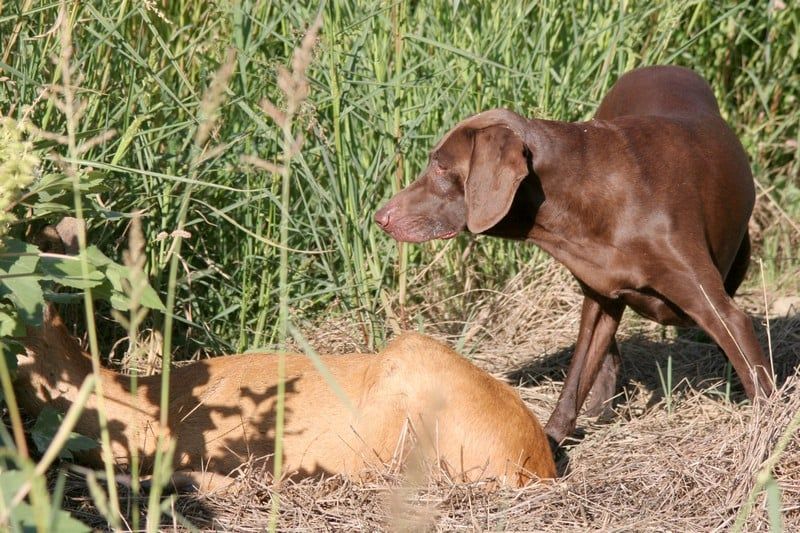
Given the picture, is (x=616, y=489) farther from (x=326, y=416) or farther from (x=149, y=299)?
(x=149, y=299)

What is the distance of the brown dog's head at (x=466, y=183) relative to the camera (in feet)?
13.4

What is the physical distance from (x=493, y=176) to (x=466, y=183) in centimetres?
14

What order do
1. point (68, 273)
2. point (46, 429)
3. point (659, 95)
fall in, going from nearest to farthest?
point (68, 273) → point (46, 429) → point (659, 95)

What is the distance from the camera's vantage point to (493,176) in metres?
4.11

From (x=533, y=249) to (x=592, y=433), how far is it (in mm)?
1438

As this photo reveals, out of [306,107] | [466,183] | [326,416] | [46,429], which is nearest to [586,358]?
[466,183]

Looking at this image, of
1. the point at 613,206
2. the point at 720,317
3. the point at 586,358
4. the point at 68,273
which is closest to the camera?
the point at 68,273

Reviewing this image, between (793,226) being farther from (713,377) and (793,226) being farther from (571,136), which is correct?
(571,136)

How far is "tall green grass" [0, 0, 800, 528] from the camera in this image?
189 inches

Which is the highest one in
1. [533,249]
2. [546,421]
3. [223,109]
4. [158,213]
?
[223,109]

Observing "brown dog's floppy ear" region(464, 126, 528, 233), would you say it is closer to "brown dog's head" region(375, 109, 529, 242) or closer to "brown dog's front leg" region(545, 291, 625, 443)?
"brown dog's head" region(375, 109, 529, 242)

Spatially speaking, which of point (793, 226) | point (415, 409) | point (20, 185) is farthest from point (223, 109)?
point (793, 226)

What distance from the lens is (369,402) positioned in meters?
3.87

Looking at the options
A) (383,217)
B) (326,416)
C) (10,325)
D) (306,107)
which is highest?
(306,107)
